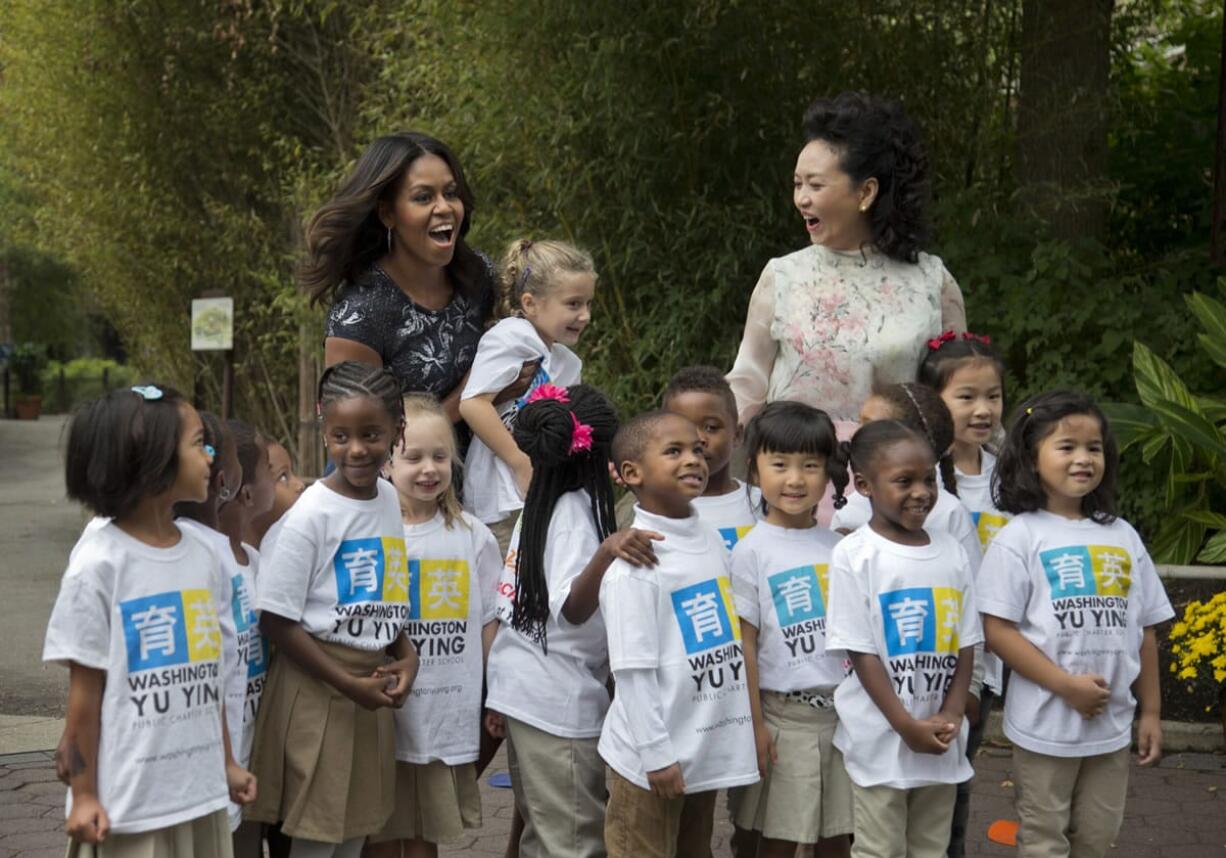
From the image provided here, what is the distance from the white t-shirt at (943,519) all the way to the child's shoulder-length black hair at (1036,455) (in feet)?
0.34

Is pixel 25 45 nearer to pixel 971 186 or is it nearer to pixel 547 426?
pixel 971 186

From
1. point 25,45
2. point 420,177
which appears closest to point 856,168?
point 420,177

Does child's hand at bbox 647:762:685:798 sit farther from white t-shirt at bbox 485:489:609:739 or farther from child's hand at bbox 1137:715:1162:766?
child's hand at bbox 1137:715:1162:766

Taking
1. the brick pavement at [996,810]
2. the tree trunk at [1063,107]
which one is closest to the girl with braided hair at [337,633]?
the brick pavement at [996,810]

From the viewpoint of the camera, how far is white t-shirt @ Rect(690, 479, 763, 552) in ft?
11.8

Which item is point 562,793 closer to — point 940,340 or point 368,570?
point 368,570

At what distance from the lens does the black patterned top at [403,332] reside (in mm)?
3699

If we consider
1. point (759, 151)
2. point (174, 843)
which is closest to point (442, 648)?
point (174, 843)

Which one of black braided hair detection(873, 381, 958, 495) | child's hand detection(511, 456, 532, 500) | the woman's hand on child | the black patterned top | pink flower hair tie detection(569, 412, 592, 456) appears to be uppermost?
the black patterned top

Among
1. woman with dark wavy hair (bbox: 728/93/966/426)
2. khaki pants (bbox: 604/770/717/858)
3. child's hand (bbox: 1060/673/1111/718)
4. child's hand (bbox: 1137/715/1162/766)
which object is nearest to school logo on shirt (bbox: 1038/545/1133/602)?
child's hand (bbox: 1060/673/1111/718)

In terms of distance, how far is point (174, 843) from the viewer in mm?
2793

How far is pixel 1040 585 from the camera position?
3400 mm

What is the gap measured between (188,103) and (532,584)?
336 inches

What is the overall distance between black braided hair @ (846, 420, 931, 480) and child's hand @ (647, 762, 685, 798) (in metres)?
0.69
